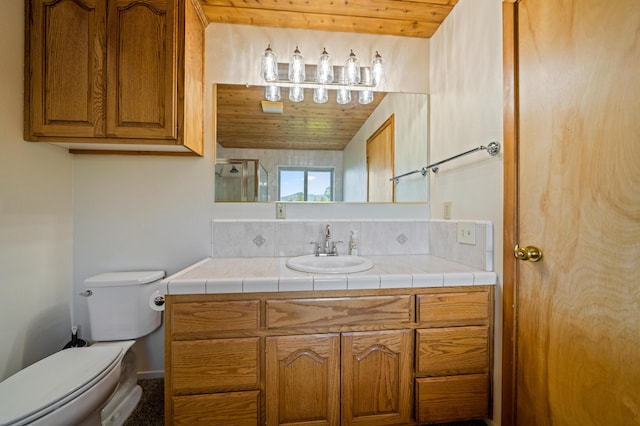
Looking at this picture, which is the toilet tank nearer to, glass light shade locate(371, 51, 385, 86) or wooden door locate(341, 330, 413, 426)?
wooden door locate(341, 330, 413, 426)

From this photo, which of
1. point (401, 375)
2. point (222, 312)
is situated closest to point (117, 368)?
point (222, 312)

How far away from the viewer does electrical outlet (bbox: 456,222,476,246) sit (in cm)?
140

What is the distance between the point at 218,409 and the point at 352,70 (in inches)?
78.1

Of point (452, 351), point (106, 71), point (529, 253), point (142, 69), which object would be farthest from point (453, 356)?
point (106, 71)

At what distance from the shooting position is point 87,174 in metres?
1.65

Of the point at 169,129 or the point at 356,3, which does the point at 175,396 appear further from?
the point at 356,3

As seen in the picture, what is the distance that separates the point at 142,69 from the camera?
1375 millimetres

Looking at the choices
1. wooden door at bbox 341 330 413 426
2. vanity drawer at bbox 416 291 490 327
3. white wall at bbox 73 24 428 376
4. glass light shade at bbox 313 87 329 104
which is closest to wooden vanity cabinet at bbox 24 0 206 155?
white wall at bbox 73 24 428 376

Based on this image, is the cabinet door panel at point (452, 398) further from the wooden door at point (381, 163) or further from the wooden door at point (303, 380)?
the wooden door at point (381, 163)

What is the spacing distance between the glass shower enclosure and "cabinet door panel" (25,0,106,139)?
25.7 inches

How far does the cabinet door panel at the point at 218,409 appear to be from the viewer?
112 cm

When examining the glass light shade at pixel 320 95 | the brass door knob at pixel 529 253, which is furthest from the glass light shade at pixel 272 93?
the brass door knob at pixel 529 253

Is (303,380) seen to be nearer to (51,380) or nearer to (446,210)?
(51,380)

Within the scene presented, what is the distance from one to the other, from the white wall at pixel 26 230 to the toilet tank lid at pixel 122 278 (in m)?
0.25
